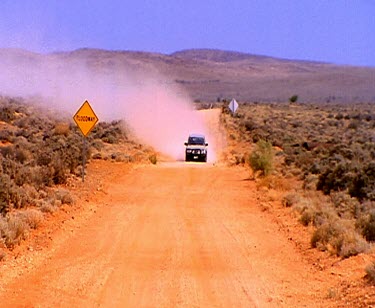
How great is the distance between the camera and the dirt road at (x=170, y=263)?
36.2 feet

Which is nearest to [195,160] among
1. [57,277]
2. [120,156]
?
[120,156]

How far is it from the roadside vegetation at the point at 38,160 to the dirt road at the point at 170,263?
1.12 m

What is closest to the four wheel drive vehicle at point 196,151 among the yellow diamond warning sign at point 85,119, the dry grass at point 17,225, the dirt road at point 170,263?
the yellow diamond warning sign at point 85,119

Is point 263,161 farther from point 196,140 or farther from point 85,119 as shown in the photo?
point 196,140

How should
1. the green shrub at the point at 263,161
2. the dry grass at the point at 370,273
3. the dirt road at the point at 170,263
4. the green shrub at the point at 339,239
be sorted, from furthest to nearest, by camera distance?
the green shrub at the point at 263,161 → the green shrub at the point at 339,239 → the dry grass at the point at 370,273 → the dirt road at the point at 170,263

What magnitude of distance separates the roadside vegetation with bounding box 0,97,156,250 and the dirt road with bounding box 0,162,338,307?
3.67ft

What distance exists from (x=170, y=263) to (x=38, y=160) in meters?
14.2

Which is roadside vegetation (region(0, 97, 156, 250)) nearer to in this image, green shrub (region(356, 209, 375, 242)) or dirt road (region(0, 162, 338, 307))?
dirt road (region(0, 162, 338, 307))

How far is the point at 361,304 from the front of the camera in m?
10.5

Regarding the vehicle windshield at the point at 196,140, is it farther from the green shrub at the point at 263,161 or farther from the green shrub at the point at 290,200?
the green shrub at the point at 290,200

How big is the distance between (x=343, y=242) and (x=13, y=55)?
147 m

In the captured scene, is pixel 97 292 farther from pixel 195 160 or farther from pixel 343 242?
pixel 195 160

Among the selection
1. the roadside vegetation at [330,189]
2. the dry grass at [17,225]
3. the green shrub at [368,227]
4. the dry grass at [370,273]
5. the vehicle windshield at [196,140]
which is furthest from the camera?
the vehicle windshield at [196,140]

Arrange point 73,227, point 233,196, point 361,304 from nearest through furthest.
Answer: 1. point 361,304
2. point 73,227
3. point 233,196
